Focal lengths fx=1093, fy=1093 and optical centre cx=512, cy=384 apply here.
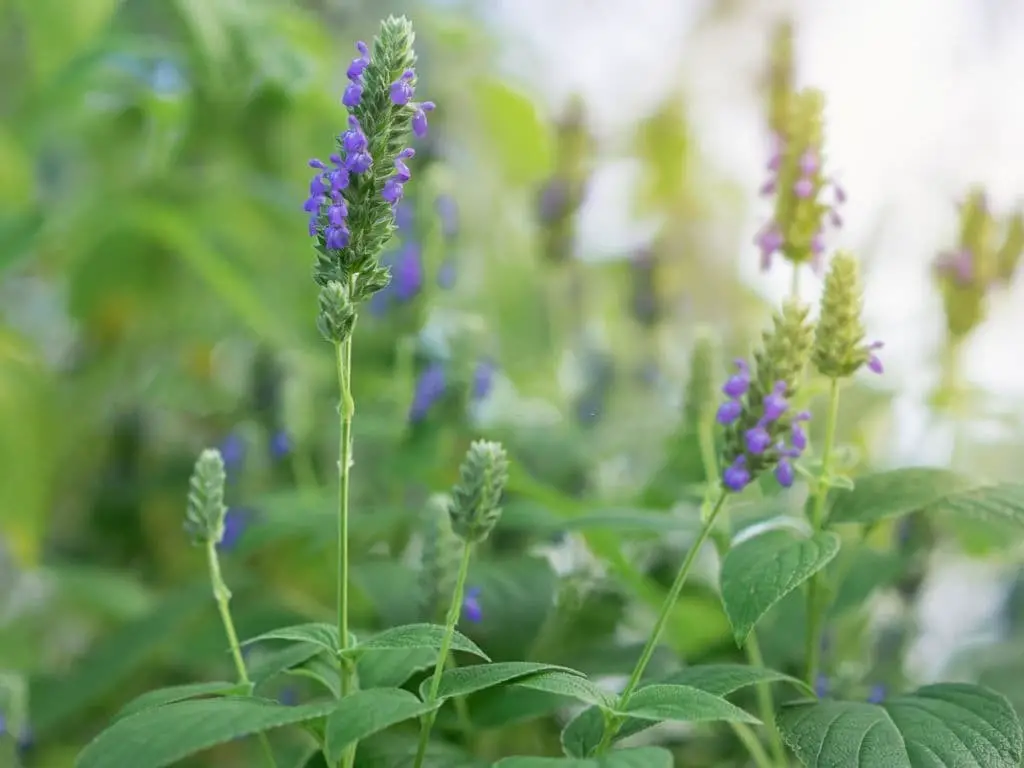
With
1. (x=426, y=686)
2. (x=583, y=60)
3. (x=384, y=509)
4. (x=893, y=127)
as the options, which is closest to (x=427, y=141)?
(x=384, y=509)

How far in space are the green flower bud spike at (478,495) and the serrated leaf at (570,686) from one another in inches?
2.7

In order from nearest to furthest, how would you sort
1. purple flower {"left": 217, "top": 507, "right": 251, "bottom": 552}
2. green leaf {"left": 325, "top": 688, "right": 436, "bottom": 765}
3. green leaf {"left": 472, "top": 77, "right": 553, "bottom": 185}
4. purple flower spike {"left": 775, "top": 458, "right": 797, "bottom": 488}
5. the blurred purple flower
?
green leaf {"left": 325, "top": 688, "right": 436, "bottom": 765} < purple flower spike {"left": 775, "top": 458, "right": 797, "bottom": 488} < purple flower {"left": 217, "top": 507, "right": 251, "bottom": 552} < the blurred purple flower < green leaf {"left": 472, "top": 77, "right": 553, "bottom": 185}

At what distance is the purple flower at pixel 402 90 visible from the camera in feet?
1.58

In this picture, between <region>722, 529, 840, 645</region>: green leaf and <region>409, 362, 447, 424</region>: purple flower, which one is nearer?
<region>722, 529, 840, 645</region>: green leaf

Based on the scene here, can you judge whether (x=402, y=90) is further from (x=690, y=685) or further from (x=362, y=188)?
(x=690, y=685)

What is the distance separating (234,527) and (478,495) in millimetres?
536

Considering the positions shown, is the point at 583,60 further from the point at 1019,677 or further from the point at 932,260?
the point at 1019,677

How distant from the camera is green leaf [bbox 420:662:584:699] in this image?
477 mm

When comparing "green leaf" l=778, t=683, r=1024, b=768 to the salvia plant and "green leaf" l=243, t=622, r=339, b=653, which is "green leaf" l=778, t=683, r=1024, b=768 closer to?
the salvia plant

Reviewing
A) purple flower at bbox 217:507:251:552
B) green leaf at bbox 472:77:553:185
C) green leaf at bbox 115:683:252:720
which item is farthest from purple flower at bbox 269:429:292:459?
green leaf at bbox 472:77:553:185

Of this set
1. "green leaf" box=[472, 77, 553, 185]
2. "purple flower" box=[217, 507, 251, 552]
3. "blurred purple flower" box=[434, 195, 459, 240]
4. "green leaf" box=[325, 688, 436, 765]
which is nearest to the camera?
"green leaf" box=[325, 688, 436, 765]

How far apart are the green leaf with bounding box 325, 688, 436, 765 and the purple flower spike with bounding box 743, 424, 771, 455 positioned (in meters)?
0.19

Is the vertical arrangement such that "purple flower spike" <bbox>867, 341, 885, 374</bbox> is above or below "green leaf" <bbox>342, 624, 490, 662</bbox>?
above

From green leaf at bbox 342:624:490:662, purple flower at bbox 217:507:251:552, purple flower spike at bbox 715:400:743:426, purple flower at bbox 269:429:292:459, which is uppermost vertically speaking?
purple flower spike at bbox 715:400:743:426
